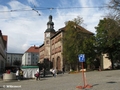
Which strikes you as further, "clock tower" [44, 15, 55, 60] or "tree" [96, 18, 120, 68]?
"clock tower" [44, 15, 55, 60]

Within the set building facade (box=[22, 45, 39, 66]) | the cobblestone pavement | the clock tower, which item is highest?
the clock tower

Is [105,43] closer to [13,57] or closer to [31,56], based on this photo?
[31,56]

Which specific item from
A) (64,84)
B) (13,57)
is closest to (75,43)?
(64,84)

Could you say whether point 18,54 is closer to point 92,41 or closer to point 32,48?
point 32,48

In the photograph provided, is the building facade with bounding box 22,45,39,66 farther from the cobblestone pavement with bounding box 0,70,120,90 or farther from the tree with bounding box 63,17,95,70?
the cobblestone pavement with bounding box 0,70,120,90

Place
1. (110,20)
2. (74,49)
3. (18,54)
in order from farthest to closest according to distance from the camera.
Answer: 1. (18,54)
2. (74,49)
3. (110,20)

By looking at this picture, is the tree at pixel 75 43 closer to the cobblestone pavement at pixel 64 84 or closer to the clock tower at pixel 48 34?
the cobblestone pavement at pixel 64 84

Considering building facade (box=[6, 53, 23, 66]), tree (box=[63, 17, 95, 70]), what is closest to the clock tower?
tree (box=[63, 17, 95, 70])

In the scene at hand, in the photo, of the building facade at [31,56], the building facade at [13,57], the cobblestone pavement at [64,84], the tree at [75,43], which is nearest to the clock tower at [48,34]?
the tree at [75,43]

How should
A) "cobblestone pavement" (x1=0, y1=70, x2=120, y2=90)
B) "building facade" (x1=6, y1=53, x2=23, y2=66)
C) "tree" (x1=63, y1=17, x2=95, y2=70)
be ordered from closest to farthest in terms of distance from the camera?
"cobblestone pavement" (x1=0, y1=70, x2=120, y2=90) < "tree" (x1=63, y1=17, x2=95, y2=70) < "building facade" (x1=6, y1=53, x2=23, y2=66)

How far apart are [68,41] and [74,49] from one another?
8.21 feet

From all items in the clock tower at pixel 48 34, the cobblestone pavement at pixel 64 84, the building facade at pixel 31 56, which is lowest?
the cobblestone pavement at pixel 64 84

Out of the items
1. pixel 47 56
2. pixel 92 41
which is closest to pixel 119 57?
pixel 92 41

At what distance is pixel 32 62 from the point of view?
147 metres
